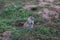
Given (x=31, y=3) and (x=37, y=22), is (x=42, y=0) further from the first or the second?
(x=37, y=22)

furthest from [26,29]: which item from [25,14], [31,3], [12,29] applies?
[31,3]

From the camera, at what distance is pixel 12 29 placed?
6.83 metres

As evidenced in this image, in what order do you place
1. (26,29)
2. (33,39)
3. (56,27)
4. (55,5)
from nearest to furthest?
(33,39) < (26,29) < (56,27) < (55,5)

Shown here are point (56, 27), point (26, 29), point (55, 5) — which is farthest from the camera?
point (55, 5)

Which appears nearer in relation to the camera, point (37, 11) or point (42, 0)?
point (37, 11)

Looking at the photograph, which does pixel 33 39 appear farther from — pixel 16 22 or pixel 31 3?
pixel 31 3

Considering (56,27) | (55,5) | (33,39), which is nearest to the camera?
(33,39)

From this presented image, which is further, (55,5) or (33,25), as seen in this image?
(55,5)

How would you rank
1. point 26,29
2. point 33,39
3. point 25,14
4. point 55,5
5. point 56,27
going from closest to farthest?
point 33,39 → point 26,29 → point 56,27 → point 25,14 → point 55,5

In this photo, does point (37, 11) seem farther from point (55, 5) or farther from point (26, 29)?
point (26, 29)

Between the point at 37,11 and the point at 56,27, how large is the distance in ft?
4.55

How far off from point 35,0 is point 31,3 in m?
0.32

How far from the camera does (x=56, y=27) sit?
729cm

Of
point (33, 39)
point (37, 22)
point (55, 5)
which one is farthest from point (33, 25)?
point (55, 5)
